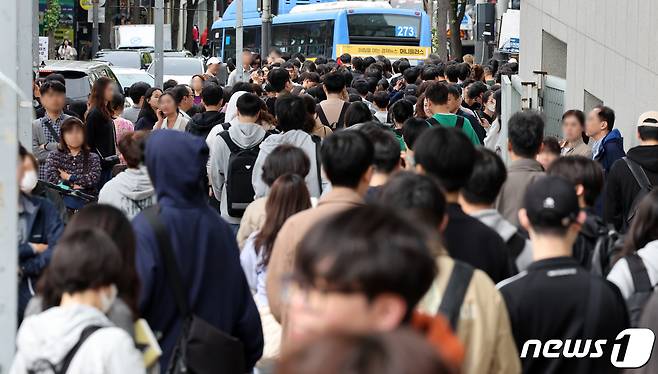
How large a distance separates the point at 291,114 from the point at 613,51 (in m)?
5.82

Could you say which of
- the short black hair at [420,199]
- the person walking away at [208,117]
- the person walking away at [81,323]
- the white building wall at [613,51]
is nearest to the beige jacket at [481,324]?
the short black hair at [420,199]

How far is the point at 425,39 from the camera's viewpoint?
3750cm

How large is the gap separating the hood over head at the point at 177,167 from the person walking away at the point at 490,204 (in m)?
1.10

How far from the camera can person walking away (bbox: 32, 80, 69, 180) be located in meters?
11.9

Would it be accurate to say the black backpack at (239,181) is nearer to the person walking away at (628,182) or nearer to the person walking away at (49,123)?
the person walking away at (49,123)

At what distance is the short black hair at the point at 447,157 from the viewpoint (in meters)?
5.29

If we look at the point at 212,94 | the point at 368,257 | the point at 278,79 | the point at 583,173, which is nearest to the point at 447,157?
the point at 583,173

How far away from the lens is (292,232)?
543cm

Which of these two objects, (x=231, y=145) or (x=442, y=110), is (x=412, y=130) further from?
(x=442, y=110)

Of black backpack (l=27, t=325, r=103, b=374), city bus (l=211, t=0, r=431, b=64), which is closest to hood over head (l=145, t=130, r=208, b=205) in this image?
black backpack (l=27, t=325, r=103, b=374)

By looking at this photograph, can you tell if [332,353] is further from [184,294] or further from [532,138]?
[532,138]

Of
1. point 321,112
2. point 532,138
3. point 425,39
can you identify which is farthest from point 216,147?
point 425,39

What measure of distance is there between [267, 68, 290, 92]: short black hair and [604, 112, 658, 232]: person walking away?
568 cm

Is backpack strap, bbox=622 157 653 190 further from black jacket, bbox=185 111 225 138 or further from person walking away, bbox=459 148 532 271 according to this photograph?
black jacket, bbox=185 111 225 138
